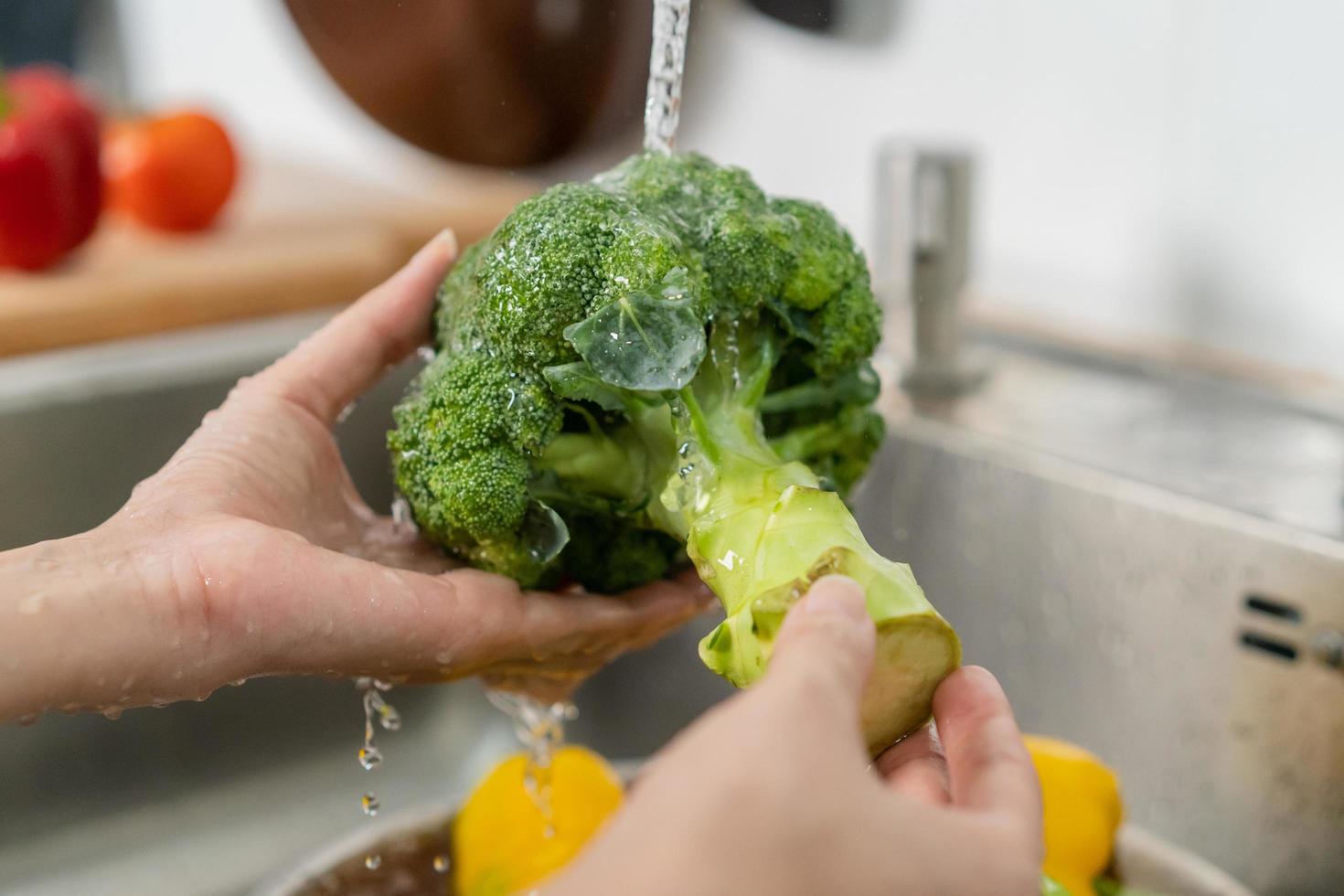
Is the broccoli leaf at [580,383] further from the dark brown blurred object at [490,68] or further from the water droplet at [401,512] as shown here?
the dark brown blurred object at [490,68]

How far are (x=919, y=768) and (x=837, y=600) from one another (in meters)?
0.10

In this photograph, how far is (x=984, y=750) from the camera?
17.6 inches

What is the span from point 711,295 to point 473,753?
705 millimetres

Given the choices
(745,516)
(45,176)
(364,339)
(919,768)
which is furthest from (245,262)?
(919,768)

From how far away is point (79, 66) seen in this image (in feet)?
8.19

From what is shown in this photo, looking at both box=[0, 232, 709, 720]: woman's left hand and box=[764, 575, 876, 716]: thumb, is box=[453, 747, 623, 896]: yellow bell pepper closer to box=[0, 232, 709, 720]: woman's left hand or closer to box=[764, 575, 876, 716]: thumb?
box=[0, 232, 709, 720]: woman's left hand

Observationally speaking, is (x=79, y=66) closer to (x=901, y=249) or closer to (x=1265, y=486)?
(x=901, y=249)

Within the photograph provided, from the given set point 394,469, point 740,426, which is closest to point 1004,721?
point 740,426

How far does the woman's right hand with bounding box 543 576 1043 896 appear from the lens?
1.11 feet

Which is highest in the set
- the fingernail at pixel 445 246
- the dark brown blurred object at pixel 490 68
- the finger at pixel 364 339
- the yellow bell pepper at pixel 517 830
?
the dark brown blurred object at pixel 490 68

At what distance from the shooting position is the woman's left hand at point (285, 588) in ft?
1.78

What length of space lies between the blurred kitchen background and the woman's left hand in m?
0.07

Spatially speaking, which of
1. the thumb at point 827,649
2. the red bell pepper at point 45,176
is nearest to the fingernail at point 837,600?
the thumb at point 827,649

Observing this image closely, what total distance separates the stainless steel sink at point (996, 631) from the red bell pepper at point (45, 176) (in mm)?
257
